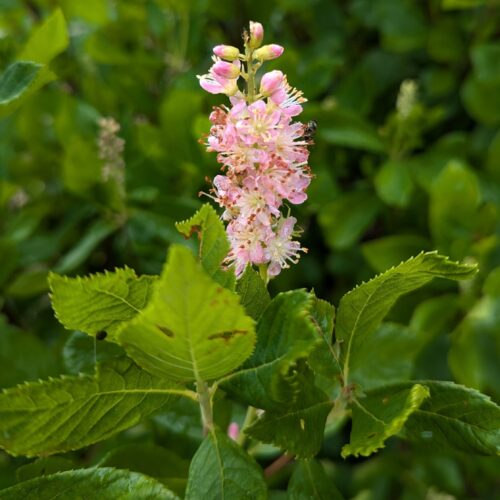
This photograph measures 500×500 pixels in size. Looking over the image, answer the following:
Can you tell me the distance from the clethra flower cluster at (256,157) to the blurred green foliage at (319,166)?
1.85ft

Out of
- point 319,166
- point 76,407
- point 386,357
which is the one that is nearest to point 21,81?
point 76,407

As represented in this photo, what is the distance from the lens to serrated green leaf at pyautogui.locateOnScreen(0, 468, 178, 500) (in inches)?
33.7

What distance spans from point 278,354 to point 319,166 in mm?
1104

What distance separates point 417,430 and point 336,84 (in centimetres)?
154

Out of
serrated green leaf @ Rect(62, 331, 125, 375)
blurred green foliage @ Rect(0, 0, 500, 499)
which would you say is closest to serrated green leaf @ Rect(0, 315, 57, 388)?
blurred green foliage @ Rect(0, 0, 500, 499)

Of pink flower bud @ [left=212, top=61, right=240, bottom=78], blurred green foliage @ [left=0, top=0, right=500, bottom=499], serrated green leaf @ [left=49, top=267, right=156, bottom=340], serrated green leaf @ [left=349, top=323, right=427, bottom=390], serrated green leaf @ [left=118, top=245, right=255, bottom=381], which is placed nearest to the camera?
serrated green leaf @ [left=118, top=245, right=255, bottom=381]

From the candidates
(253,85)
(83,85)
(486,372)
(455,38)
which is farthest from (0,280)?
(455,38)

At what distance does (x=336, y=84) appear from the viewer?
228 centimetres

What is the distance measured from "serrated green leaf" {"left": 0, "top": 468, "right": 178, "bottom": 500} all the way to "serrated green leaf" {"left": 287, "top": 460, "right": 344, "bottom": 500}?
0.25 metres

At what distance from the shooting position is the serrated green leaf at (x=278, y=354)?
2.57ft

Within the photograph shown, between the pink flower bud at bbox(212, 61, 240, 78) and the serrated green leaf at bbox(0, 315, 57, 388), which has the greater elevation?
the pink flower bud at bbox(212, 61, 240, 78)

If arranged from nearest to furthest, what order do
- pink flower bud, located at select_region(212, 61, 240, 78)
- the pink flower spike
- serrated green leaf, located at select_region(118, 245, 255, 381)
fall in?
1. serrated green leaf, located at select_region(118, 245, 255, 381)
2. pink flower bud, located at select_region(212, 61, 240, 78)
3. the pink flower spike

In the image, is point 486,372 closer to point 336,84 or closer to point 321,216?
point 321,216

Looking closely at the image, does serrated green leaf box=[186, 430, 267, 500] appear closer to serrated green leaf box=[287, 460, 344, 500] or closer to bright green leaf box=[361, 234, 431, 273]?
serrated green leaf box=[287, 460, 344, 500]
